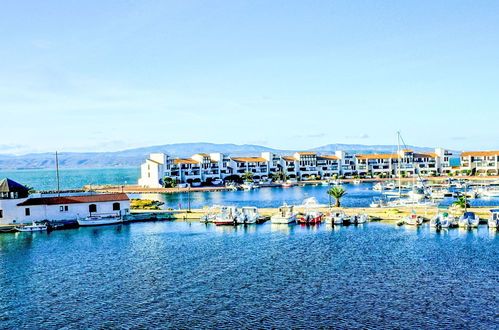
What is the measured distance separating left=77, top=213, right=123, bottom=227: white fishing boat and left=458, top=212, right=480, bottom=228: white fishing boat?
141 feet

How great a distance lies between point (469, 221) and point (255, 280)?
31.4 metres

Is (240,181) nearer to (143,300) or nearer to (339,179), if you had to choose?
(339,179)

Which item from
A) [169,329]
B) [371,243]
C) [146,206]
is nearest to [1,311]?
[169,329]

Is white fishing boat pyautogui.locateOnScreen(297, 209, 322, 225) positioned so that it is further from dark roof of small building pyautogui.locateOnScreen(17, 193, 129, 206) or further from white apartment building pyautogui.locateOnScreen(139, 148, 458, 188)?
white apartment building pyautogui.locateOnScreen(139, 148, 458, 188)

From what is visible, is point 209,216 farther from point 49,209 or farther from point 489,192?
point 489,192

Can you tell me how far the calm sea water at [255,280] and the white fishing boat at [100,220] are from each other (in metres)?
7.56

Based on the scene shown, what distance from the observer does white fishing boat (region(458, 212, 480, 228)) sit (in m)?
53.8

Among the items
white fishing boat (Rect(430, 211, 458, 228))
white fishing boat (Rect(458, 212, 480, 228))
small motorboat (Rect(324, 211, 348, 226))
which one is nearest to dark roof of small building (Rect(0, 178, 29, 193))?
small motorboat (Rect(324, 211, 348, 226))

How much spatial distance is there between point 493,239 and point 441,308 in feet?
75.4

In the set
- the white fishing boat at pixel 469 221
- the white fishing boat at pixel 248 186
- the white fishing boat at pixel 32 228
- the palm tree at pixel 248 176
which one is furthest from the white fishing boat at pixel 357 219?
the palm tree at pixel 248 176

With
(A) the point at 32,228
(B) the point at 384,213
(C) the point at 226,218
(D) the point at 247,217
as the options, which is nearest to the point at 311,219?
(D) the point at 247,217

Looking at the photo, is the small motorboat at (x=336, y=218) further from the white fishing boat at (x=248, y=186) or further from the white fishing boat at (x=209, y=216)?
the white fishing boat at (x=248, y=186)

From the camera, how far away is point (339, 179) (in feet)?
489

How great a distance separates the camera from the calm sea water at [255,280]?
1076 inches
